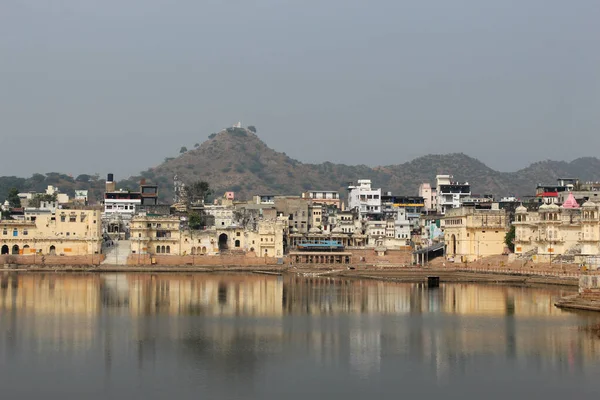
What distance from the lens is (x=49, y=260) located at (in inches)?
2456

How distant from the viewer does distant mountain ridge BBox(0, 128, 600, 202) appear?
143m

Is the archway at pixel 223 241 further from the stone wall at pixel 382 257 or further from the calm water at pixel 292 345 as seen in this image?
the calm water at pixel 292 345

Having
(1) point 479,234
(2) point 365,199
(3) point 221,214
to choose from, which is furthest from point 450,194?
(1) point 479,234

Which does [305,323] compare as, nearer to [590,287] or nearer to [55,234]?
[590,287]

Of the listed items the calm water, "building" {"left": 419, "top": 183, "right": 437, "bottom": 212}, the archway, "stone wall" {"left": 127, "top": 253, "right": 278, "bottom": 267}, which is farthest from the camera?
"building" {"left": 419, "top": 183, "right": 437, "bottom": 212}

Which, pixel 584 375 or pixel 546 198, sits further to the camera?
pixel 546 198

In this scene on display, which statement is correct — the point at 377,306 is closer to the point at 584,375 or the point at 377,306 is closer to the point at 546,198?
the point at 584,375

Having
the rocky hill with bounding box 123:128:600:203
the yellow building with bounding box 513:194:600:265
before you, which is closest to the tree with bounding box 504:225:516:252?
the yellow building with bounding box 513:194:600:265

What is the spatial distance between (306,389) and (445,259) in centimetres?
3749

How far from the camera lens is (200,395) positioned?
24.7 metres

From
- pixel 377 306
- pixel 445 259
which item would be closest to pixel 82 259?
pixel 445 259

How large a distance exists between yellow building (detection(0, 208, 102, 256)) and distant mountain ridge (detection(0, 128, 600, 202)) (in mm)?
58867

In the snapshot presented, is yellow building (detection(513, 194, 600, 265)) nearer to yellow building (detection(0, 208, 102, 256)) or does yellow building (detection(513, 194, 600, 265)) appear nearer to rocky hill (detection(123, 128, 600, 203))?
yellow building (detection(0, 208, 102, 256))

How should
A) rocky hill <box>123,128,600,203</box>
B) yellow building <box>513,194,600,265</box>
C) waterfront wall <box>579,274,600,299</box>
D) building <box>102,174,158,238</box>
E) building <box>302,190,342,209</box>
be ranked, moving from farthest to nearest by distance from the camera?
rocky hill <box>123,128,600,203</box>, building <box>302,190,342,209</box>, building <box>102,174,158,238</box>, yellow building <box>513,194,600,265</box>, waterfront wall <box>579,274,600,299</box>
